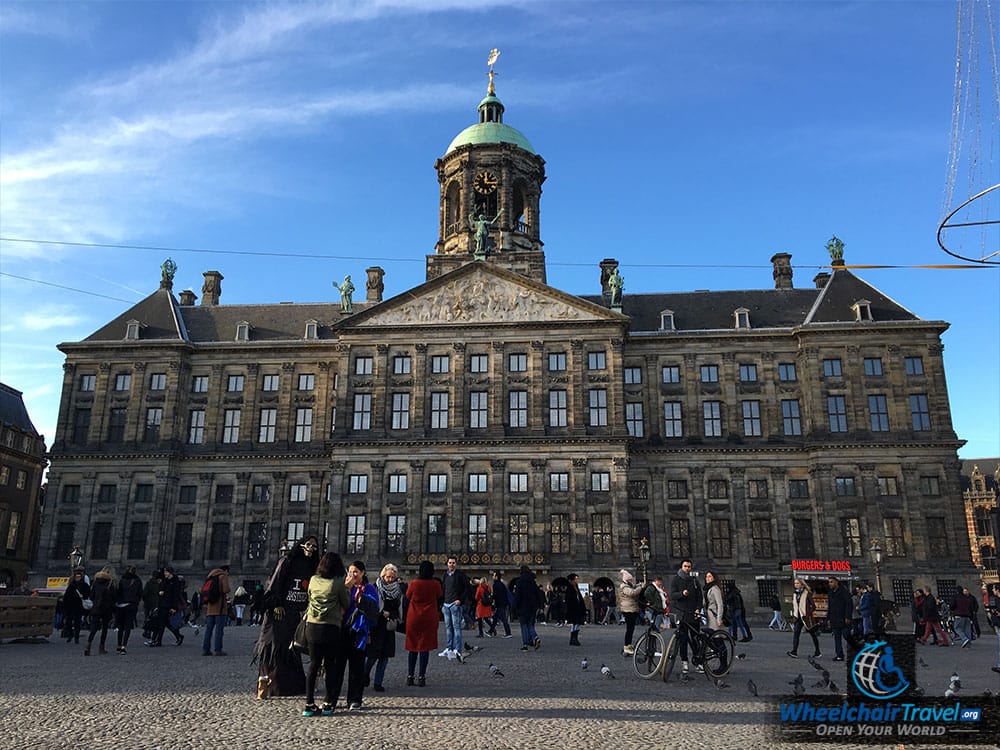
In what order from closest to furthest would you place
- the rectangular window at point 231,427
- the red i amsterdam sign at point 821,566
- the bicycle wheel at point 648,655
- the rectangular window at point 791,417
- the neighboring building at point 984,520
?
1. the bicycle wheel at point 648,655
2. the red i amsterdam sign at point 821,566
3. the rectangular window at point 791,417
4. the rectangular window at point 231,427
5. the neighboring building at point 984,520

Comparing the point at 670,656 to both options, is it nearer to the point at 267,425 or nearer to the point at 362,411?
the point at 362,411

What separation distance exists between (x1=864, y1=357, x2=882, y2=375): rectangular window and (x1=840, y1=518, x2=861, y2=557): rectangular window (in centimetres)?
911

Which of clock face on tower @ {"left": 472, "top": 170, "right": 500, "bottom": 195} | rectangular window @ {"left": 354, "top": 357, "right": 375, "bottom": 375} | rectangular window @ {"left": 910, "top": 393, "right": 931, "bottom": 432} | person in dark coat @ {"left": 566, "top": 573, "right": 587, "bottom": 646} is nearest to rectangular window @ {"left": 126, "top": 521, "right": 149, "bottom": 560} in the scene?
rectangular window @ {"left": 354, "top": 357, "right": 375, "bottom": 375}

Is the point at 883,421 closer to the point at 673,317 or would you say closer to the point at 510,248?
the point at 673,317

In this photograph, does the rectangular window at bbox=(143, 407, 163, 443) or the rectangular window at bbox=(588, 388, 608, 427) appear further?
the rectangular window at bbox=(143, 407, 163, 443)

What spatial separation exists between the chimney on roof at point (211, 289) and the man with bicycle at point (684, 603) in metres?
54.4

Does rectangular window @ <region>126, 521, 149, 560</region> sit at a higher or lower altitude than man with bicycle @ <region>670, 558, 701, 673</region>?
higher

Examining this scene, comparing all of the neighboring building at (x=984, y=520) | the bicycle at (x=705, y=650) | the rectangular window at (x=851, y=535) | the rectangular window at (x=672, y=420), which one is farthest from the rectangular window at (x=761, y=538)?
the neighboring building at (x=984, y=520)

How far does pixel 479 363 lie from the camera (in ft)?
165

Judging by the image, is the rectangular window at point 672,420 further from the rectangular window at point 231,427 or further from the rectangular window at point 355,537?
the rectangular window at point 231,427

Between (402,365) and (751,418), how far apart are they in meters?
21.8

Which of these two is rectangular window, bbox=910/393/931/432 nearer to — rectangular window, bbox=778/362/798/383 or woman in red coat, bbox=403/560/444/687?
rectangular window, bbox=778/362/798/383

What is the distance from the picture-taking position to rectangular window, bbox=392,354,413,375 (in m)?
50.7

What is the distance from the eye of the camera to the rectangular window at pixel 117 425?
5378cm
